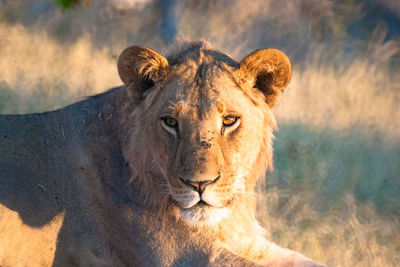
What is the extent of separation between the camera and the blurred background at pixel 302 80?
6195 mm

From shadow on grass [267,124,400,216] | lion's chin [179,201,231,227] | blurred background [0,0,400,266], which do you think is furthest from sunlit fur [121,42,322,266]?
shadow on grass [267,124,400,216]

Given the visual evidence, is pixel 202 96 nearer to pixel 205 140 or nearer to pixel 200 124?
Result: pixel 200 124

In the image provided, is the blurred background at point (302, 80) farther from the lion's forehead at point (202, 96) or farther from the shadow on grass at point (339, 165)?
the lion's forehead at point (202, 96)

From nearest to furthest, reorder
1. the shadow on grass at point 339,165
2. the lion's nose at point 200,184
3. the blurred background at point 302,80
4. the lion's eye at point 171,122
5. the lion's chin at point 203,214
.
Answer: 1. the lion's nose at point 200,184
2. the lion's chin at point 203,214
3. the lion's eye at point 171,122
4. the blurred background at point 302,80
5. the shadow on grass at point 339,165

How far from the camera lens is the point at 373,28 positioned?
8.09 m

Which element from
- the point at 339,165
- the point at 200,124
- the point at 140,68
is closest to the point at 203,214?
the point at 200,124

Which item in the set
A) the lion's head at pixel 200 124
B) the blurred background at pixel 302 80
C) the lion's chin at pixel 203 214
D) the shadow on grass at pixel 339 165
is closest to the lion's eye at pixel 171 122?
the lion's head at pixel 200 124

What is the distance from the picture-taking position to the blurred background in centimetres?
620

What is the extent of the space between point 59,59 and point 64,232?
17.0 feet

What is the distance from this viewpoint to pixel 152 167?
3.91m

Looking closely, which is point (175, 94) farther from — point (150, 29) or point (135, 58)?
point (150, 29)

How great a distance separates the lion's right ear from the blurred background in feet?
6.01

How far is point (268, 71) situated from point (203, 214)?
1.08 m

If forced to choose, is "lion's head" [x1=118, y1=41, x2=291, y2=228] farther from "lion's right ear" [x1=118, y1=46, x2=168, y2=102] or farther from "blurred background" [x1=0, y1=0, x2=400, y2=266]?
"blurred background" [x1=0, y1=0, x2=400, y2=266]
